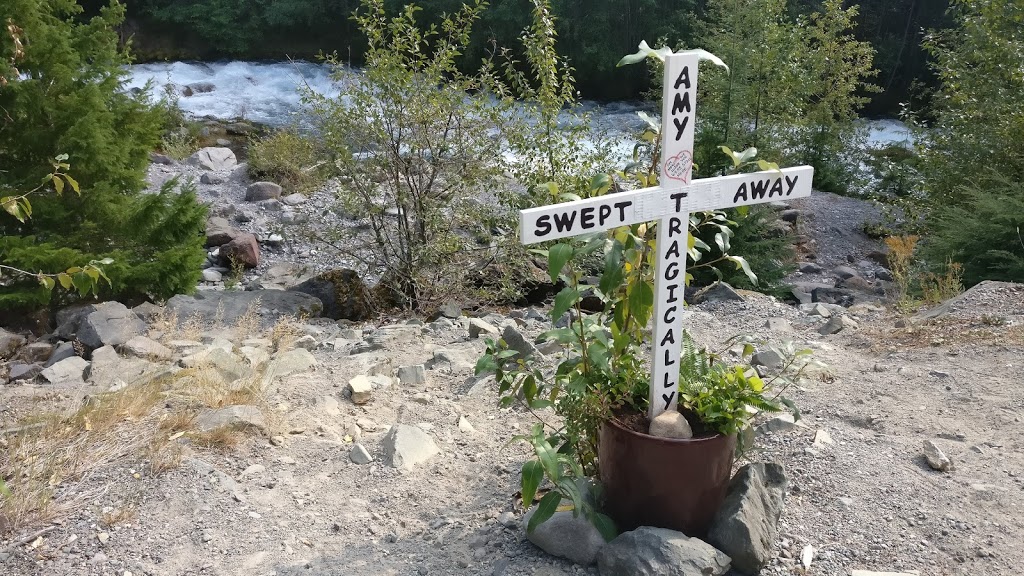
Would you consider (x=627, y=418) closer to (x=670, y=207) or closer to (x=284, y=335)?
(x=670, y=207)

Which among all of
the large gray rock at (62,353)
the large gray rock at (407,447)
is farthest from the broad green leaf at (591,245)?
the large gray rock at (62,353)

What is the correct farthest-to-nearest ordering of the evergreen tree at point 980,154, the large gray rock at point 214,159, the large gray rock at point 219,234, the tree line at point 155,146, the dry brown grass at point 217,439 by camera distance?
the large gray rock at point 214,159 < the large gray rock at point 219,234 < the evergreen tree at point 980,154 < the tree line at point 155,146 < the dry brown grass at point 217,439

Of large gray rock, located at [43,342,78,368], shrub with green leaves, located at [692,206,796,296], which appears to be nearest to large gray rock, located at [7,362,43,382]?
large gray rock, located at [43,342,78,368]

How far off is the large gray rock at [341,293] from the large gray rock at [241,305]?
0.12 m

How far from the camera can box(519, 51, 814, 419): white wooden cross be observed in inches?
94.8

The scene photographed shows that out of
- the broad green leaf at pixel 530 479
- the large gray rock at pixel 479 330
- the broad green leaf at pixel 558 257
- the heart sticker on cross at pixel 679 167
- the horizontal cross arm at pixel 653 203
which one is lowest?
the large gray rock at pixel 479 330

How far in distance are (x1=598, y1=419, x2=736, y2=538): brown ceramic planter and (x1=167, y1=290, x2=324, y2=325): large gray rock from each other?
4007 mm

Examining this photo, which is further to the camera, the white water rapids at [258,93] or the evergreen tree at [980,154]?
the white water rapids at [258,93]

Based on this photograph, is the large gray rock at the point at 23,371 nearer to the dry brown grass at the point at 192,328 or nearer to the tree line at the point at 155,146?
the tree line at the point at 155,146

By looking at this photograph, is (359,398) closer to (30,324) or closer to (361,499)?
(361,499)

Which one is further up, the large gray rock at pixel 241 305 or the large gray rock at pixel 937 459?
the large gray rock at pixel 937 459

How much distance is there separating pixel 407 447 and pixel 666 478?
1.26 metres

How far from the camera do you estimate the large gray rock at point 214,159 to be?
41.5 ft

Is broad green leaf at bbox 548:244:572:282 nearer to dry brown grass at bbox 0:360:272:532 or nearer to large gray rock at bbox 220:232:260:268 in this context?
dry brown grass at bbox 0:360:272:532
